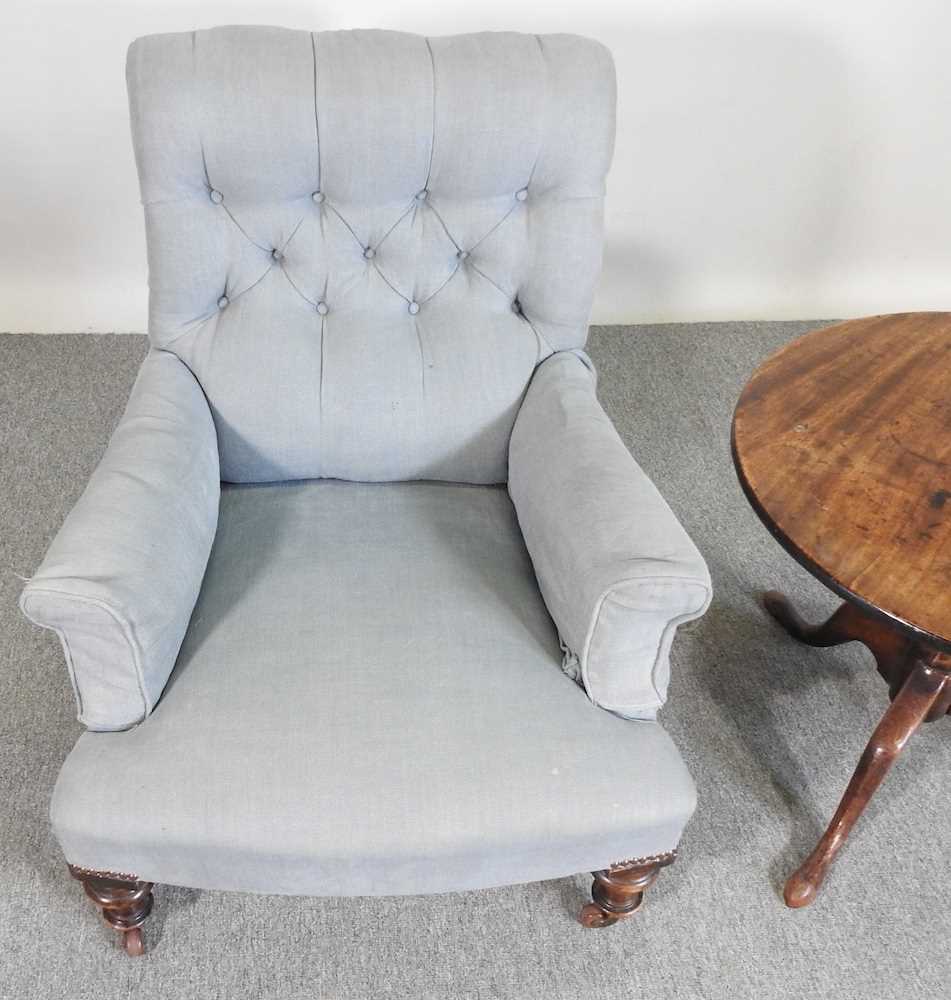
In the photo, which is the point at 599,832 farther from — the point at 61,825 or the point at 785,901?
the point at 61,825

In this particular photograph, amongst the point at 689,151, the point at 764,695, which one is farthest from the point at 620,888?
the point at 689,151

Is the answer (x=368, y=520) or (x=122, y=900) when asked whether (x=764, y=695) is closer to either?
(x=368, y=520)

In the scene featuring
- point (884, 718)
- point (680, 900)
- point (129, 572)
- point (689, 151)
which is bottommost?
point (680, 900)

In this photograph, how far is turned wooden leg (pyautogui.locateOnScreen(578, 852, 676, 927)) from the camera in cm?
107

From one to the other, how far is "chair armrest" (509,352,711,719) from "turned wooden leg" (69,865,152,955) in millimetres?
539

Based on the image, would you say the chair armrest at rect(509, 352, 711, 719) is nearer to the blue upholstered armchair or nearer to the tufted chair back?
the blue upholstered armchair

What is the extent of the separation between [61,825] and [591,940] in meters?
0.66

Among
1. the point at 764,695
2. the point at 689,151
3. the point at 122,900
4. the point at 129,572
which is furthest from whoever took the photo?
the point at 689,151

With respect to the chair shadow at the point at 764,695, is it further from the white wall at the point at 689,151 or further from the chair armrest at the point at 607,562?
the white wall at the point at 689,151

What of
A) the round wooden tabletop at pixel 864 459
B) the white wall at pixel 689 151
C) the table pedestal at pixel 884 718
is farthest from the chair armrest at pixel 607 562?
the white wall at pixel 689 151

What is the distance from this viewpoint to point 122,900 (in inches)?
42.0

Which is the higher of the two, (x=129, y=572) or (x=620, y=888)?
(x=129, y=572)

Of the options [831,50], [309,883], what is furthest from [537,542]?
[831,50]

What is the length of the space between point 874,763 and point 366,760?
0.67 m
